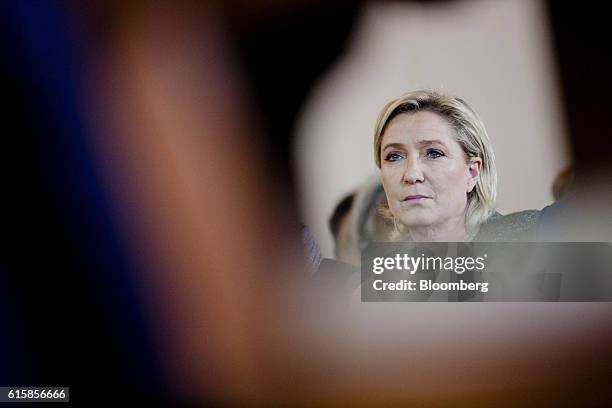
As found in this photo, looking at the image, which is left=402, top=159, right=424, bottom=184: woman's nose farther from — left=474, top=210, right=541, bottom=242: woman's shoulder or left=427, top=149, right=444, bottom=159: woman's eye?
left=474, top=210, right=541, bottom=242: woman's shoulder

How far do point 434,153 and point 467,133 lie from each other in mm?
85

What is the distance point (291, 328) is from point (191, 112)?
53 cm

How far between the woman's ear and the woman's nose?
11cm

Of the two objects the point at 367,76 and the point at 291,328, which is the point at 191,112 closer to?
the point at 367,76

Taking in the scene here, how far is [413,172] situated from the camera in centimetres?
136

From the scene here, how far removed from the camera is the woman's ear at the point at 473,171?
4.47ft

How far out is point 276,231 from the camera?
54.2 inches

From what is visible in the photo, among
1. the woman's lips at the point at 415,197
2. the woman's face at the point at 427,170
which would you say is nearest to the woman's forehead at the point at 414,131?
the woman's face at the point at 427,170

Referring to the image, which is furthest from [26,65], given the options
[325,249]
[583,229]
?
[583,229]

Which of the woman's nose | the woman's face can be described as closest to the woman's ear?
the woman's face

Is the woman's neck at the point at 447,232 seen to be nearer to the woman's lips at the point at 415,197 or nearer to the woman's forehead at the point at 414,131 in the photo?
the woman's lips at the point at 415,197

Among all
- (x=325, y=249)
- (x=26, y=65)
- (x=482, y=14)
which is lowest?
(x=325, y=249)

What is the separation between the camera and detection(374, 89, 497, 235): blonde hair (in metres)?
1.36

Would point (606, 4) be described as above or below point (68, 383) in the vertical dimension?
above
